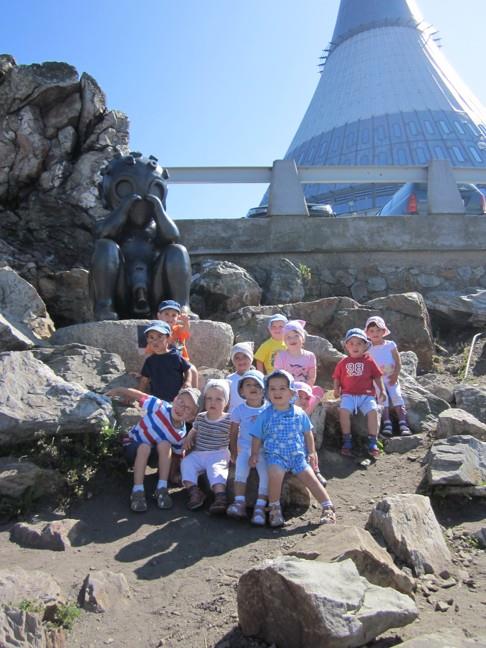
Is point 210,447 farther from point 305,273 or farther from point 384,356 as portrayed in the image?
point 305,273

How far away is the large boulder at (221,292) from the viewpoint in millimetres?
8031

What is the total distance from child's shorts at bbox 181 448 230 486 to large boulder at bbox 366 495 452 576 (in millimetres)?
973

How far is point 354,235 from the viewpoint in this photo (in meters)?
9.75

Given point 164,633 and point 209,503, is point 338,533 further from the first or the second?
point 209,503

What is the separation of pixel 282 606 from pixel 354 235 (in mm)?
8039

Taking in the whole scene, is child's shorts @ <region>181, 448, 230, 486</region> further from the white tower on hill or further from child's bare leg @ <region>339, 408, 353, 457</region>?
the white tower on hill

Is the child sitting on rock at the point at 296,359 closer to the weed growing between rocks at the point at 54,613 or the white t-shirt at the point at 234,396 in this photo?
the white t-shirt at the point at 234,396

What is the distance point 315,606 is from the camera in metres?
2.13

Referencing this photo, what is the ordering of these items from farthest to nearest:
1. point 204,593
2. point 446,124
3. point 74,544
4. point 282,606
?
point 446,124, point 74,544, point 204,593, point 282,606

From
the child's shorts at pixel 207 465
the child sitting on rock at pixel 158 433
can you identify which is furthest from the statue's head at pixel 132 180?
the child's shorts at pixel 207 465

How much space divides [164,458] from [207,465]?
0.28 metres

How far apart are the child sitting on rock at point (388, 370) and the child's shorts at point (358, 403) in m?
0.34

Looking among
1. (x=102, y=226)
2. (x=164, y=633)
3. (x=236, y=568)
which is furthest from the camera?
(x=102, y=226)

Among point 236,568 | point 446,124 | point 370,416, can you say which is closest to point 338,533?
point 236,568
